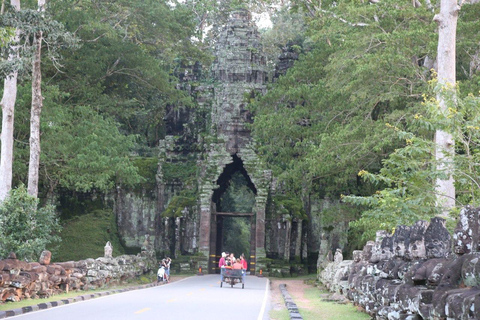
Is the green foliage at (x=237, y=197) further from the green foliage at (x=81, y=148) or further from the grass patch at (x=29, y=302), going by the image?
→ the grass patch at (x=29, y=302)

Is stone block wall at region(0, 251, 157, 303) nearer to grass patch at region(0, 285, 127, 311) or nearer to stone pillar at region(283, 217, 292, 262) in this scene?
grass patch at region(0, 285, 127, 311)

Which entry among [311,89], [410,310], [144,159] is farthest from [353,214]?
[410,310]

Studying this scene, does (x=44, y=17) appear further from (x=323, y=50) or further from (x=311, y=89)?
(x=323, y=50)

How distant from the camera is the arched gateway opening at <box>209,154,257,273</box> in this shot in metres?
39.2

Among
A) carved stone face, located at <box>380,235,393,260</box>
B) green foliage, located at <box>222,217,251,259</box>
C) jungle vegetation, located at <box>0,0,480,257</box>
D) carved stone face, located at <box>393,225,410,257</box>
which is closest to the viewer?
carved stone face, located at <box>393,225,410,257</box>

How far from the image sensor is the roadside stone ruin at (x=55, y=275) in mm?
16312

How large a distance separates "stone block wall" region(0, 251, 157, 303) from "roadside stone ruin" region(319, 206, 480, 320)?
7.94 metres

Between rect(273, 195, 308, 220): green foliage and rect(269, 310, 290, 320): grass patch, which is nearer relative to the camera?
rect(269, 310, 290, 320): grass patch

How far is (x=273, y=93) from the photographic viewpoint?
124 ft

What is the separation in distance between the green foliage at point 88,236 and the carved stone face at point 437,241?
27.6 meters

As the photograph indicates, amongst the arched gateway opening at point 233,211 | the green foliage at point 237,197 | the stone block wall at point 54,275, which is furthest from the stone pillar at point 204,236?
the green foliage at point 237,197

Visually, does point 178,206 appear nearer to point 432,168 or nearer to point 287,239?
point 287,239

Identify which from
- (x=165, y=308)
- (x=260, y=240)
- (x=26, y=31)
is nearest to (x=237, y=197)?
(x=260, y=240)

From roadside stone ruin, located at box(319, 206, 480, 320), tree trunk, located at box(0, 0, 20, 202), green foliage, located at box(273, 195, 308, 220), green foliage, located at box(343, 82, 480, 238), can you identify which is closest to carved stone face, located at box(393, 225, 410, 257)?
roadside stone ruin, located at box(319, 206, 480, 320)
